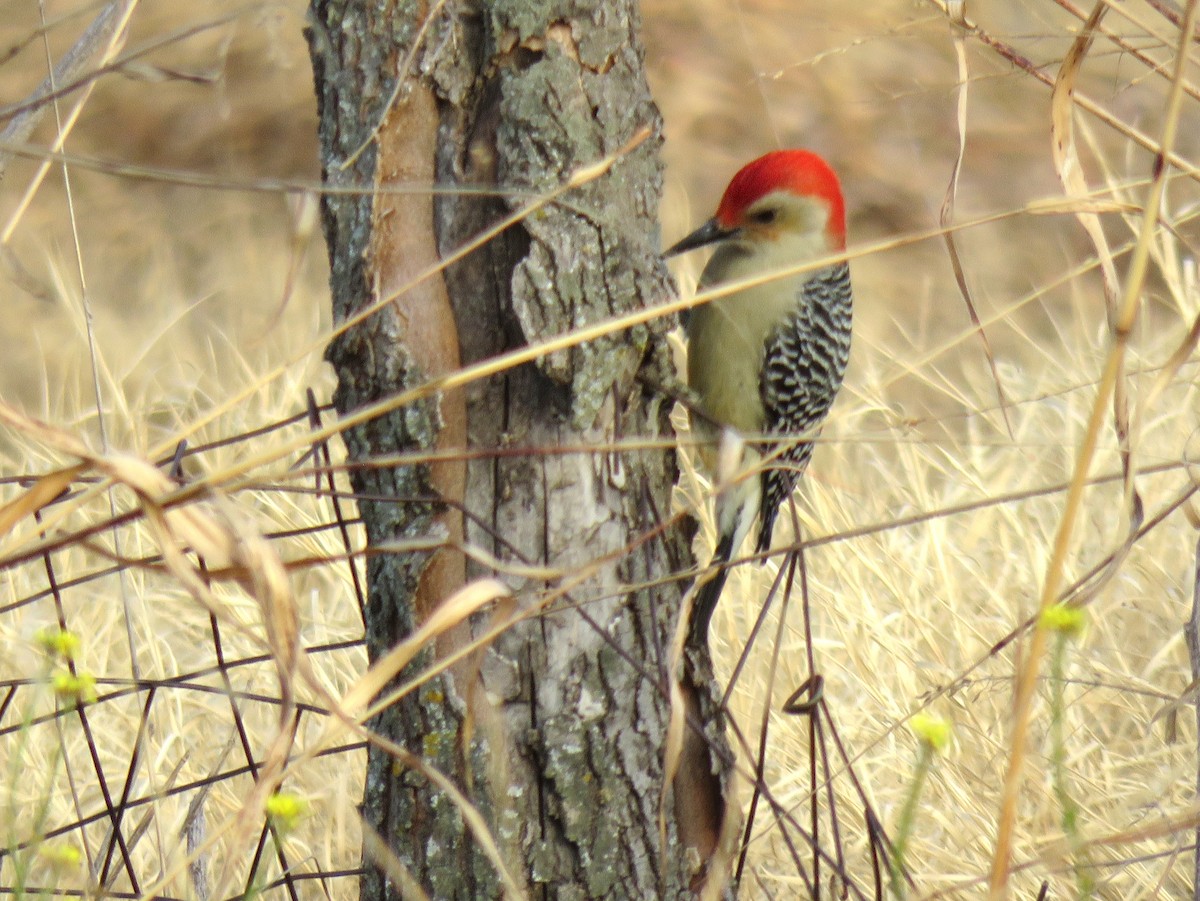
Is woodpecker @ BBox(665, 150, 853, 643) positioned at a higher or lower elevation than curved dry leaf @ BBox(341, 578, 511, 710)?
higher

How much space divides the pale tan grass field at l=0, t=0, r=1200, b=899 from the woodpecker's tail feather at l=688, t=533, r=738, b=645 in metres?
0.15

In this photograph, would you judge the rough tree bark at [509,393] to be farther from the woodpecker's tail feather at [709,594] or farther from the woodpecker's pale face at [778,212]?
the woodpecker's pale face at [778,212]

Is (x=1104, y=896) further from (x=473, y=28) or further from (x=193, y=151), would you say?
(x=193, y=151)

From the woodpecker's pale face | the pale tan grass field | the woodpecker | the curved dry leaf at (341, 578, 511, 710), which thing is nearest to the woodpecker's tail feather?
the woodpecker

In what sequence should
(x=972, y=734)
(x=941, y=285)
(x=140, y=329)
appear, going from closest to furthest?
(x=972, y=734)
(x=140, y=329)
(x=941, y=285)

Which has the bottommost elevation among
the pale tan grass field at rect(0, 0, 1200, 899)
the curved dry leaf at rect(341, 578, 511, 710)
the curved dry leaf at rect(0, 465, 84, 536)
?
the curved dry leaf at rect(341, 578, 511, 710)

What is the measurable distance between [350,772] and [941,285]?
4.76 m

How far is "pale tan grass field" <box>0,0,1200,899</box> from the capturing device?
277cm

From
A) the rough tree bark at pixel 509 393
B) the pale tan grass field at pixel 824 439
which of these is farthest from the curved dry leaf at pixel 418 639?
the rough tree bark at pixel 509 393

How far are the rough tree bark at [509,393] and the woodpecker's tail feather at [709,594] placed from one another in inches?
6.0

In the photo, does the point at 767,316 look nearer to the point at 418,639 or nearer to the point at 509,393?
the point at 509,393

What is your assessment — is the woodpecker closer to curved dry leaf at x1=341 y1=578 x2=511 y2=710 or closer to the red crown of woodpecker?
the red crown of woodpecker

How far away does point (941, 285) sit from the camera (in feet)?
23.2

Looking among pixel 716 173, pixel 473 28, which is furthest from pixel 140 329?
pixel 473 28
